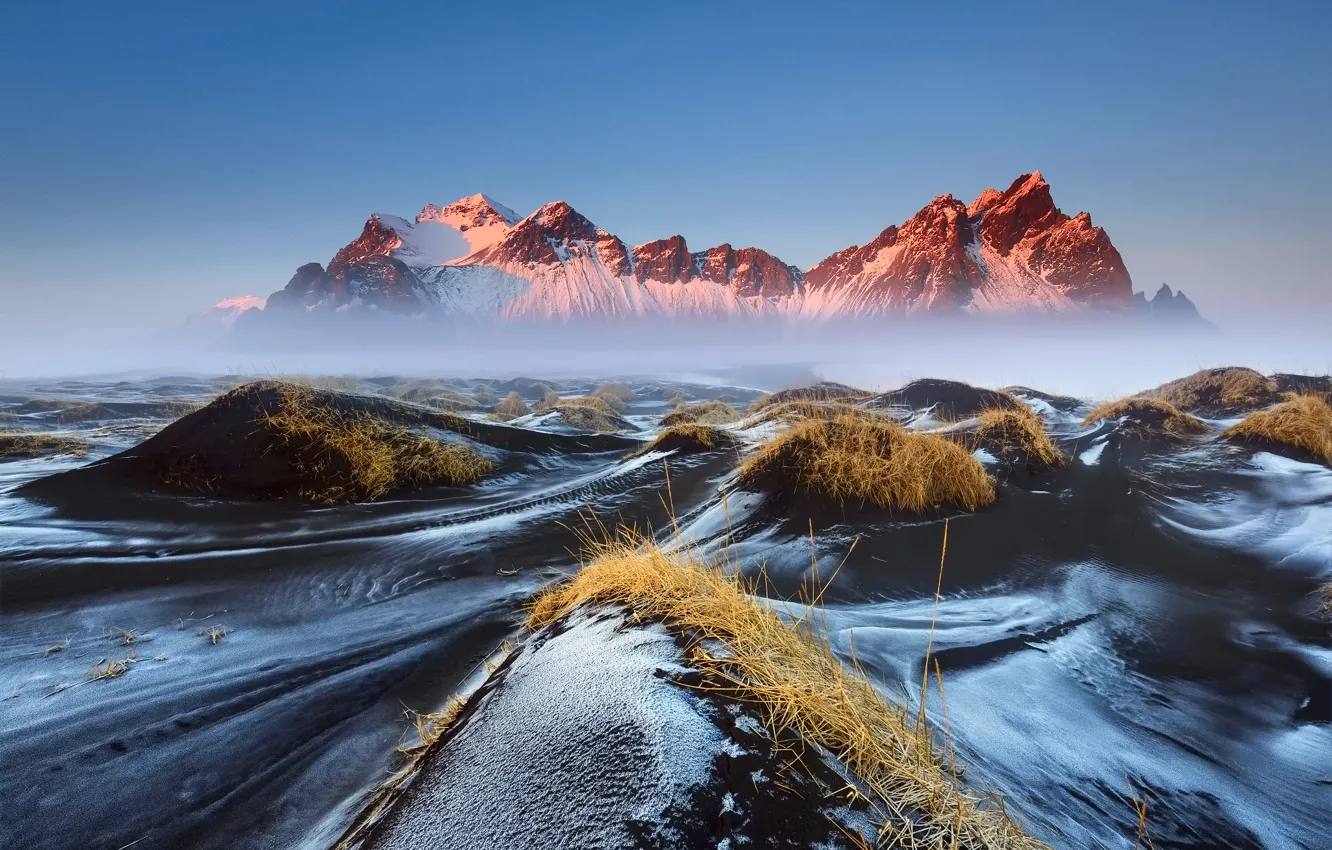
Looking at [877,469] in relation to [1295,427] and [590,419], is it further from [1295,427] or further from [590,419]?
[590,419]

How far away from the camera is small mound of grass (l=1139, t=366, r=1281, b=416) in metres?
12.3

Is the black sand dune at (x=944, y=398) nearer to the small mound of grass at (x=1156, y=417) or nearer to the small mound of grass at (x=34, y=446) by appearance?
the small mound of grass at (x=1156, y=417)

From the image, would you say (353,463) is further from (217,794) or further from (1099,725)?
(1099,725)

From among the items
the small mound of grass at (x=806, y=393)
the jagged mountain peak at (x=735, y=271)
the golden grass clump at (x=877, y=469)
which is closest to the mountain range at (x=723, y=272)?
the jagged mountain peak at (x=735, y=271)

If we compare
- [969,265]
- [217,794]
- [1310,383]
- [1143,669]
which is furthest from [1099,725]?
[969,265]

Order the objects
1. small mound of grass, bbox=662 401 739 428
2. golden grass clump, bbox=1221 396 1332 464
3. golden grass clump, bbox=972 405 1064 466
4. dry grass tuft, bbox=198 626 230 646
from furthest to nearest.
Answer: small mound of grass, bbox=662 401 739 428
golden grass clump, bbox=1221 396 1332 464
golden grass clump, bbox=972 405 1064 466
dry grass tuft, bbox=198 626 230 646

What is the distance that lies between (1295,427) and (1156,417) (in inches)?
92.5

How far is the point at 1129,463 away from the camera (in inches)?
292

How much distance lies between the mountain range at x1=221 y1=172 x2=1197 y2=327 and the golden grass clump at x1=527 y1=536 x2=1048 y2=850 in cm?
10659

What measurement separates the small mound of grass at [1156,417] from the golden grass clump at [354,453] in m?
10.8

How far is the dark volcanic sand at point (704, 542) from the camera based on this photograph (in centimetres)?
199

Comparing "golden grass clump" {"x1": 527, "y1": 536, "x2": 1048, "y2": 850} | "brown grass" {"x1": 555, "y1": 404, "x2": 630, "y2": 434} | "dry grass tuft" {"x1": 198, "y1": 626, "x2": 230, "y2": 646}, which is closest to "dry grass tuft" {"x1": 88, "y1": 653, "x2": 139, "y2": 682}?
"dry grass tuft" {"x1": 198, "y1": 626, "x2": 230, "y2": 646}

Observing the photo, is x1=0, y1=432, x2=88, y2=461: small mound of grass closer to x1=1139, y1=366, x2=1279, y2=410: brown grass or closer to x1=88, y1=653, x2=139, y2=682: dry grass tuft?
x1=88, y1=653, x2=139, y2=682: dry grass tuft

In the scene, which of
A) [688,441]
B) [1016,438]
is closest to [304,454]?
[688,441]
